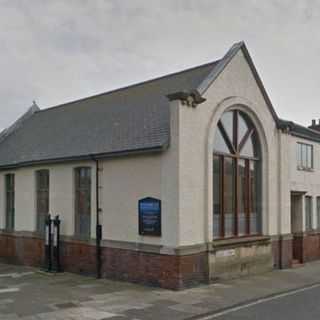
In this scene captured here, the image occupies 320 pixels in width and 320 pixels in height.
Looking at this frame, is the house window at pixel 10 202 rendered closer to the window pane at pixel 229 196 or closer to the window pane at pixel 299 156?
the window pane at pixel 229 196

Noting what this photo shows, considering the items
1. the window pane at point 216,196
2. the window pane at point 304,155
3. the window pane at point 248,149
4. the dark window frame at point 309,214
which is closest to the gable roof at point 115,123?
the window pane at point 248,149

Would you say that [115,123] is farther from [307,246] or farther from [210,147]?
[307,246]

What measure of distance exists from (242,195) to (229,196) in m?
0.88

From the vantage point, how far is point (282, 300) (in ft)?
42.2

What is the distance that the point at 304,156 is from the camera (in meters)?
21.6

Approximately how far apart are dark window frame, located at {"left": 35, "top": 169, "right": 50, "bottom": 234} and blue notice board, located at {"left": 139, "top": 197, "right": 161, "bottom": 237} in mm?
5510

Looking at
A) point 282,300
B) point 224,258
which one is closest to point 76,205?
point 224,258

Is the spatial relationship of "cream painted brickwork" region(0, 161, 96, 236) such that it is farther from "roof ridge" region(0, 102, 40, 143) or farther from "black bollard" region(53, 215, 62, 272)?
"roof ridge" region(0, 102, 40, 143)

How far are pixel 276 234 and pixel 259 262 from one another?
1.63 metres

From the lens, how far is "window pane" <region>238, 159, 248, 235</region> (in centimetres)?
1680

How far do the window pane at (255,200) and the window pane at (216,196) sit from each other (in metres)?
2.17

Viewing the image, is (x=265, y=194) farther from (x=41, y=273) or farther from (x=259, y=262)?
(x=41, y=273)

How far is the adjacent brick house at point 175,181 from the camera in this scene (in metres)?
14.2

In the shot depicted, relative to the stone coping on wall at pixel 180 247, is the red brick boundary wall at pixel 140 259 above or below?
below
